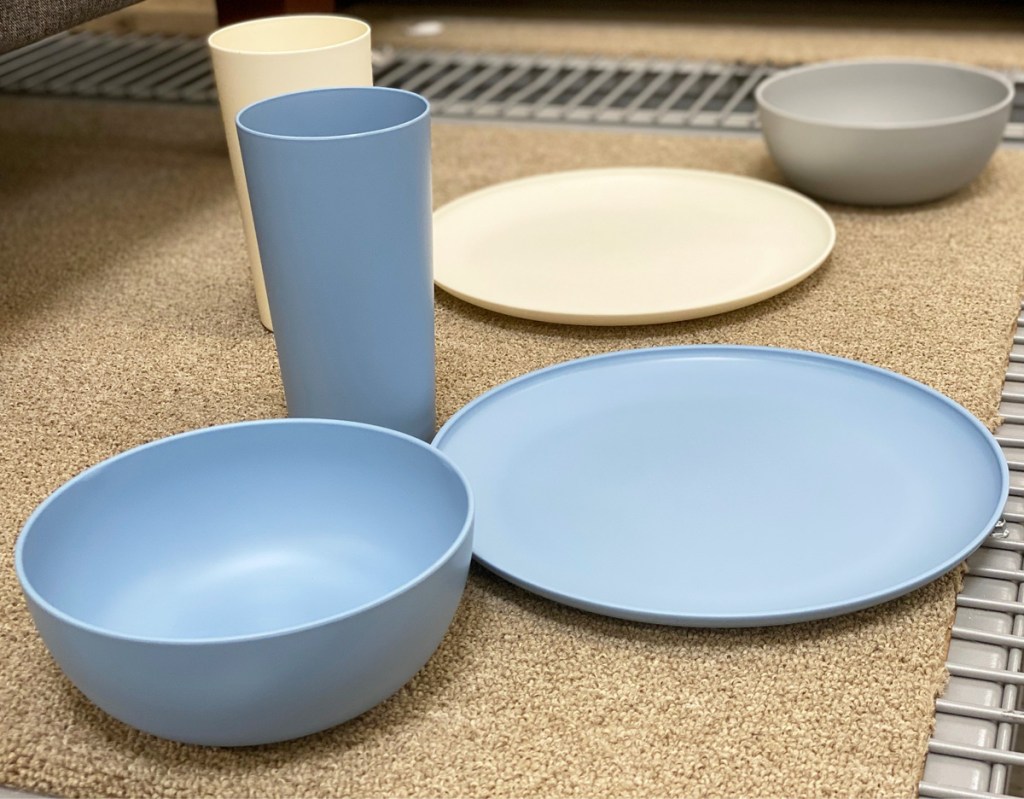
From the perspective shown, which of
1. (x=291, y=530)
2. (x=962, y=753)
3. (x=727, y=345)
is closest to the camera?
(x=962, y=753)

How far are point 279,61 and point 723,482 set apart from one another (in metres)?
0.49

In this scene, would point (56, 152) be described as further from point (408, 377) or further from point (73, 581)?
point (73, 581)

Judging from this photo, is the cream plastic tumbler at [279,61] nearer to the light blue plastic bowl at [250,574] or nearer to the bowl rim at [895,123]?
the light blue plastic bowl at [250,574]

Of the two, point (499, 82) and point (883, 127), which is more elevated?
point (883, 127)

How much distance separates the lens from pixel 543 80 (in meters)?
1.90

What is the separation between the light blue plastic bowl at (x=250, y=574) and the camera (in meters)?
0.56

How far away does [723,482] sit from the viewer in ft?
2.65

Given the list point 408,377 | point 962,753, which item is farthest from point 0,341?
point 962,753

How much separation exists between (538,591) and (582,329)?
426mm

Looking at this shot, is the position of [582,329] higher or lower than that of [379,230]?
lower

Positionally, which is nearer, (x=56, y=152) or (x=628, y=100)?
(x=56, y=152)

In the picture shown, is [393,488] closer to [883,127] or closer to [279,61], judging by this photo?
[279,61]

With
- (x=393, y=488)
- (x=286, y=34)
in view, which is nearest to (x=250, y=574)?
(x=393, y=488)

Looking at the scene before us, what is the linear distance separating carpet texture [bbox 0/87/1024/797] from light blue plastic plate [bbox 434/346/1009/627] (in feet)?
0.09
